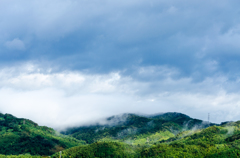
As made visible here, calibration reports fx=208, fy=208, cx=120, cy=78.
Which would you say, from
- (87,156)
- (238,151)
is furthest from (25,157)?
(238,151)

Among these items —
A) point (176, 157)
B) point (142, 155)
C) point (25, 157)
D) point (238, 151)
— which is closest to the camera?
point (238, 151)

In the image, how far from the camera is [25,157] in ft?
612

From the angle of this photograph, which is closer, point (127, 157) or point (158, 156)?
point (158, 156)

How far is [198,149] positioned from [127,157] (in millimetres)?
65541

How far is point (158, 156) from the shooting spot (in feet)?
585

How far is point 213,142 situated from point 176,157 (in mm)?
52034

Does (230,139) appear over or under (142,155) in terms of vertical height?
over

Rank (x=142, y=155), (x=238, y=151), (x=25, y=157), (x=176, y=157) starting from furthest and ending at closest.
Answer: (x=142, y=155), (x=25, y=157), (x=176, y=157), (x=238, y=151)

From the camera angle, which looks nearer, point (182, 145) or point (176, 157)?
point (176, 157)

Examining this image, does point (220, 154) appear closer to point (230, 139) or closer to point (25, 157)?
point (230, 139)

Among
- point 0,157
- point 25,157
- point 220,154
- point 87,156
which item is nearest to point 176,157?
point 220,154

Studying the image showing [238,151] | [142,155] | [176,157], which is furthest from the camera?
[142,155]

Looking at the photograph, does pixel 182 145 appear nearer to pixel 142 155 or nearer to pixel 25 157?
pixel 142 155

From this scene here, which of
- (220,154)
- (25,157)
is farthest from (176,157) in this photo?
(25,157)
